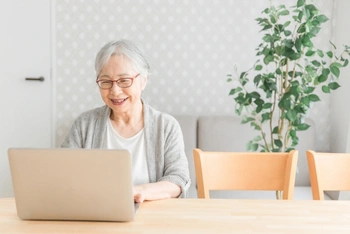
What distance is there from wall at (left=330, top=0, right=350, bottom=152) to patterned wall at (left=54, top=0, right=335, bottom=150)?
3.7 inches

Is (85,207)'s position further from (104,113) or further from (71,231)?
(104,113)

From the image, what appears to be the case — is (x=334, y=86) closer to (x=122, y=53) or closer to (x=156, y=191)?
(x=122, y=53)

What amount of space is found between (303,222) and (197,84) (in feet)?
8.17

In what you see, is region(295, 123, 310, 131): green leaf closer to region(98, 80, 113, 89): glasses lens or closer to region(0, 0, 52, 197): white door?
region(98, 80, 113, 89): glasses lens

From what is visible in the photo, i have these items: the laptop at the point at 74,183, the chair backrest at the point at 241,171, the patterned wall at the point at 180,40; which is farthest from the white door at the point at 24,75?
the laptop at the point at 74,183

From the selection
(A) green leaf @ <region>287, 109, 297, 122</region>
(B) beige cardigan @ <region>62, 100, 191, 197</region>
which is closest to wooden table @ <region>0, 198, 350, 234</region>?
(B) beige cardigan @ <region>62, 100, 191, 197</region>

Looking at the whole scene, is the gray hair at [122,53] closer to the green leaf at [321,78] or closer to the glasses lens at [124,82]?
the glasses lens at [124,82]

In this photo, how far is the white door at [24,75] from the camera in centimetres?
414

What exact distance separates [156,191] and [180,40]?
2.29 metres

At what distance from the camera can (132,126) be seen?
89.4 inches

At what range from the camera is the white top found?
7.24 ft

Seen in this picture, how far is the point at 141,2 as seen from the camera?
13.2ft

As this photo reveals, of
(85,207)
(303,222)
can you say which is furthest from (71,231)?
Answer: (303,222)

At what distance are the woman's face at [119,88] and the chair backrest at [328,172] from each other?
0.69 meters
